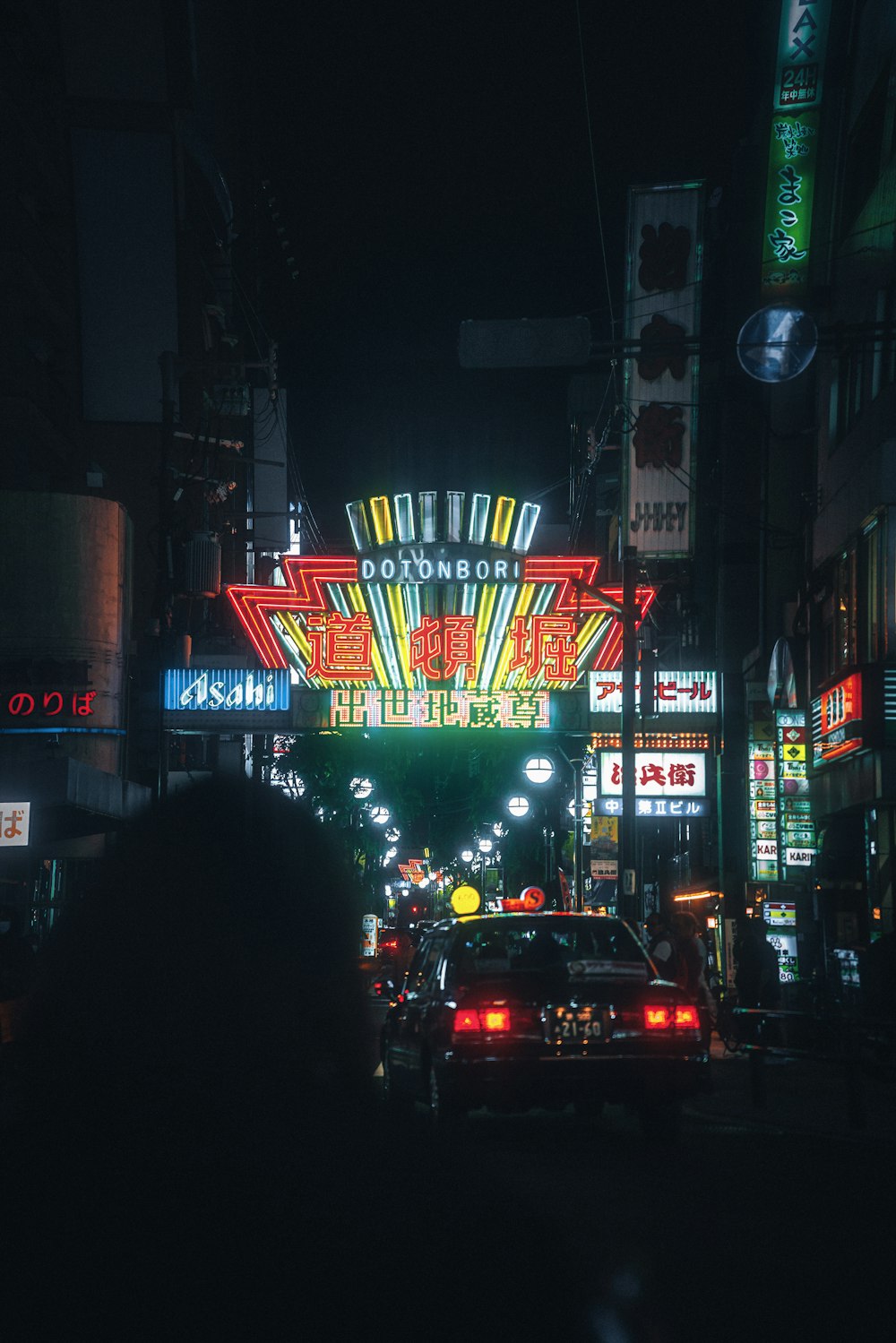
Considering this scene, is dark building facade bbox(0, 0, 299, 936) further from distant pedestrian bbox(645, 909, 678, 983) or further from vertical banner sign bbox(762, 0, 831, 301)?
vertical banner sign bbox(762, 0, 831, 301)

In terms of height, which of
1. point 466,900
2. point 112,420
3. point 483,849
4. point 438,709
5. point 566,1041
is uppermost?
point 112,420

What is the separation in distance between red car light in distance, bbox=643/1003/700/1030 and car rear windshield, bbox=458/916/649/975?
493 millimetres

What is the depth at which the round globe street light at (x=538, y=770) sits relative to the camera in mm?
38875

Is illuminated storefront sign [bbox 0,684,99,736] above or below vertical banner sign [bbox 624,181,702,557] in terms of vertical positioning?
below

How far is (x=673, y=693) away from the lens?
33.0 meters

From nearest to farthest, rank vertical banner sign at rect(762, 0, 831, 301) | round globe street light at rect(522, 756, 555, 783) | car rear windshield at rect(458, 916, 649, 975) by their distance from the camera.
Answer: car rear windshield at rect(458, 916, 649, 975) < vertical banner sign at rect(762, 0, 831, 301) < round globe street light at rect(522, 756, 555, 783)

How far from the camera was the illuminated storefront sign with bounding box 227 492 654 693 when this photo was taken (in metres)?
33.0

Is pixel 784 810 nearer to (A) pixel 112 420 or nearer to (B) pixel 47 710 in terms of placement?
(B) pixel 47 710

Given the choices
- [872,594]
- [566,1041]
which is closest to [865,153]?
[872,594]

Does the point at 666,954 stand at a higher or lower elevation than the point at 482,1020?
higher

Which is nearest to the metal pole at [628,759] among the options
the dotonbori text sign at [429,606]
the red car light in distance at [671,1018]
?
the dotonbori text sign at [429,606]

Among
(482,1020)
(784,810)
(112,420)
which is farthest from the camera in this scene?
(112,420)

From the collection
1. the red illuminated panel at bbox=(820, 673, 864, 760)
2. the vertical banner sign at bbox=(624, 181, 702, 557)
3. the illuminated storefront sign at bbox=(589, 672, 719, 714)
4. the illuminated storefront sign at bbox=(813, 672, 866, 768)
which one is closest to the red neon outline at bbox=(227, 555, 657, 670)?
the illuminated storefront sign at bbox=(589, 672, 719, 714)

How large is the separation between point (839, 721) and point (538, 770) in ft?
60.9
